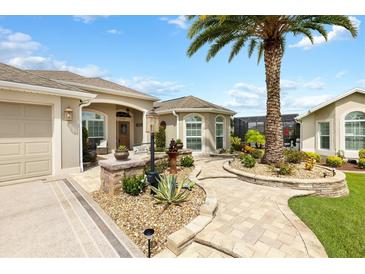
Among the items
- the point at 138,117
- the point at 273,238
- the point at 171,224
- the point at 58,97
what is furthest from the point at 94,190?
the point at 138,117

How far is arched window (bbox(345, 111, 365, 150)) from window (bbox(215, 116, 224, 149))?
25.6 feet

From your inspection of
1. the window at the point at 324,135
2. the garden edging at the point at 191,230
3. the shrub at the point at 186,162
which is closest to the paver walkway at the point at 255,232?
the garden edging at the point at 191,230

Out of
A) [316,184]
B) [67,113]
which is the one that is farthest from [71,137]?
[316,184]

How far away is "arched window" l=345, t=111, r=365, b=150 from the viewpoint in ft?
33.2

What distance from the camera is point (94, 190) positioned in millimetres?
5164

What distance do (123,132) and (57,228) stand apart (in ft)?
34.7

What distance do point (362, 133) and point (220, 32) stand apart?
35.2 feet

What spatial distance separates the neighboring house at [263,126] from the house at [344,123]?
481 cm

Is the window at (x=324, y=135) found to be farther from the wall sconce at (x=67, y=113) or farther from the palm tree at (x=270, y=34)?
the wall sconce at (x=67, y=113)

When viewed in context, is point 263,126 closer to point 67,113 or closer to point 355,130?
point 355,130

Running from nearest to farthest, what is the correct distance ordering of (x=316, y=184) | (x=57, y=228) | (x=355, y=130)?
(x=57, y=228) → (x=316, y=184) → (x=355, y=130)

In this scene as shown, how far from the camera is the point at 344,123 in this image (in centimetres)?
1044

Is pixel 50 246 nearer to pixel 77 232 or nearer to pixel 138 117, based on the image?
pixel 77 232
